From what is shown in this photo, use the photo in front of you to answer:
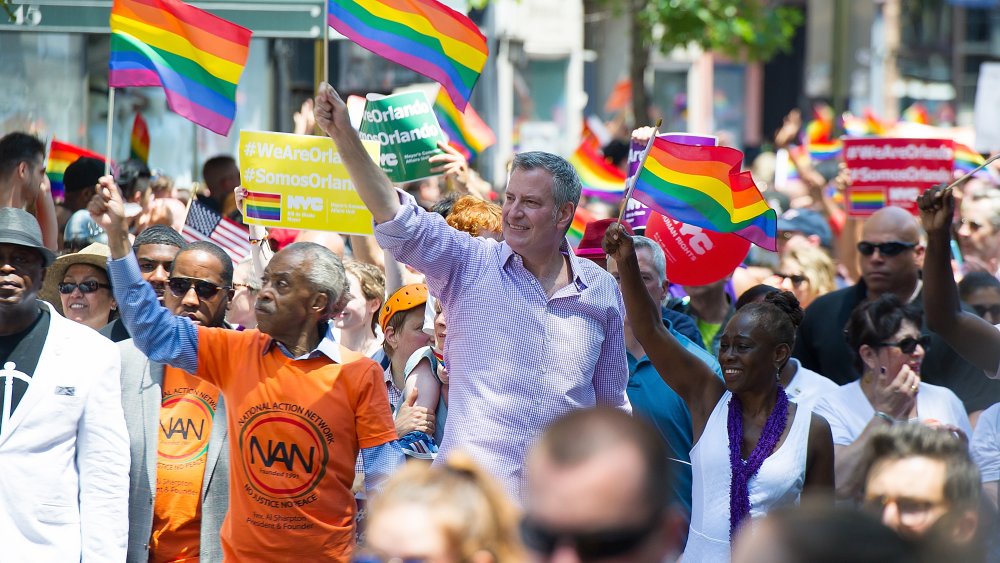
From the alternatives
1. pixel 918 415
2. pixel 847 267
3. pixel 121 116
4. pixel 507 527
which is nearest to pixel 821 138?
pixel 847 267

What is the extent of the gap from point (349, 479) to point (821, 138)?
1060 cm

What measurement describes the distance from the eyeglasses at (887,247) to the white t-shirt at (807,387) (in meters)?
1.20

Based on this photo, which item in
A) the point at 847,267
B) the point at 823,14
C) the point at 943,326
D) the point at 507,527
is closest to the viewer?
the point at 507,527

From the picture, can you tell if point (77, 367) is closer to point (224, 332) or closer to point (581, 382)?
point (224, 332)

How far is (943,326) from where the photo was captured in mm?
5434

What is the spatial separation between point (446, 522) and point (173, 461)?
2973 millimetres

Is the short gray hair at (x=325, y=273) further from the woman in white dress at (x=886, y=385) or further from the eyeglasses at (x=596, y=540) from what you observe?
the eyeglasses at (x=596, y=540)

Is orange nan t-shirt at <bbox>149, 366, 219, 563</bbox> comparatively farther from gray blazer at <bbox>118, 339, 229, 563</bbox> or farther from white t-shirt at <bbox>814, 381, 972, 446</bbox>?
white t-shirt at <bbox>814, 381, 972, 446</bbox>

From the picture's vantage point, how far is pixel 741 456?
4734mm

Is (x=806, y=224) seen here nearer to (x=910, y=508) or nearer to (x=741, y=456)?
(x=741, y=456)

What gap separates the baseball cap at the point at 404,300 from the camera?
5844mm

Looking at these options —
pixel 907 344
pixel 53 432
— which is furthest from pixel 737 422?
pixel 53 432

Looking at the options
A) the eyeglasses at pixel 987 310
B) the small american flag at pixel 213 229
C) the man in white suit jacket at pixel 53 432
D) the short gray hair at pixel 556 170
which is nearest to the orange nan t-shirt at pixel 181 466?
the man in white suit jacket at pixel 53 432

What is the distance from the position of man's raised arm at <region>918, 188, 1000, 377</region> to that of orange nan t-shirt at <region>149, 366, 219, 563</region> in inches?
107
